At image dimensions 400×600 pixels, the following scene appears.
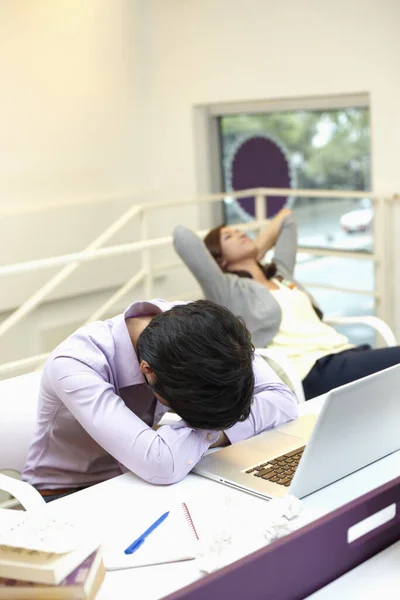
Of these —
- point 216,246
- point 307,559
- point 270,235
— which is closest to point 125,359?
point 307,559

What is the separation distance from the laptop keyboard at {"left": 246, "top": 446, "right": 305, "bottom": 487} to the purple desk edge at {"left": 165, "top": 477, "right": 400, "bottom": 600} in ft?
0.60

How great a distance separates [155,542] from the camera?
1194mm

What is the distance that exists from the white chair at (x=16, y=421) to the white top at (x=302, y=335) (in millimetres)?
1089

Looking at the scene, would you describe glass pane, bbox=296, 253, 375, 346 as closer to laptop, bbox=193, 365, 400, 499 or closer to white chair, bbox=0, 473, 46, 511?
laptop, bbox=193, 365, 400, 499

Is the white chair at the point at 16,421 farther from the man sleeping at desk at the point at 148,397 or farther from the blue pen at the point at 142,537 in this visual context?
the blue pen at the point at 142,537

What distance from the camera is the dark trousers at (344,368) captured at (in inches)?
98.5

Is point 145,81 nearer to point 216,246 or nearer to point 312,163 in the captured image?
point 312,163

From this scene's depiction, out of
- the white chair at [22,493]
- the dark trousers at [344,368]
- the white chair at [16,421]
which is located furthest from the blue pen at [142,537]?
the dark trousers at [344,368]

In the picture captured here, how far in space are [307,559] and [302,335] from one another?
1.61 m

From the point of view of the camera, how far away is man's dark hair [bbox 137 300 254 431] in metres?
1.38

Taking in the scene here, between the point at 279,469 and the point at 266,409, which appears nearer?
the point at 279,469

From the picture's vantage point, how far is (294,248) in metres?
3.03

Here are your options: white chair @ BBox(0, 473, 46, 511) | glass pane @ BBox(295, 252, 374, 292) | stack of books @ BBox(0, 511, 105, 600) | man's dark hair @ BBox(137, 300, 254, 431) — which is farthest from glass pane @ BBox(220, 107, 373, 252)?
stack of books @ BBox(0, 511, 105, 600)

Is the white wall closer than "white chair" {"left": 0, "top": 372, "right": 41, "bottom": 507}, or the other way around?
"white chair" {"left": 0, "top": 372, "right": 41, "bottom": 507}
